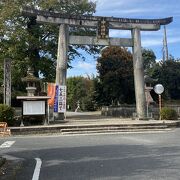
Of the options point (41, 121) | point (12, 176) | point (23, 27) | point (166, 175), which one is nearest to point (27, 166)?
point (12, 176)

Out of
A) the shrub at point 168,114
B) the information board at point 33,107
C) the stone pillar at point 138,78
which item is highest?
the stone pillar at point 138,78

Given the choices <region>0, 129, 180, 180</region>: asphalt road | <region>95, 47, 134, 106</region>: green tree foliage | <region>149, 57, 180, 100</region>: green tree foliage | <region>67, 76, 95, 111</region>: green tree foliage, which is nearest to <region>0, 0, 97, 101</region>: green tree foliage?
<region>95, 47, 134, 106</region>: green tree foliage

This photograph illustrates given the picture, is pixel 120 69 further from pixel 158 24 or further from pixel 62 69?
pixel 62 69

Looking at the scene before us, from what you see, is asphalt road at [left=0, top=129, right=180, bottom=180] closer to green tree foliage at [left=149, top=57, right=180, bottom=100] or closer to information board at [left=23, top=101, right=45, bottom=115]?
information board at [left=23, top=101, right=45, bottom=115]

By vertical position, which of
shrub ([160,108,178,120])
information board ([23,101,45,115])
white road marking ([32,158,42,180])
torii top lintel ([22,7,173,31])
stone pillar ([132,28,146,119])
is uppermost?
torii top lintel ([22,7,173,31])

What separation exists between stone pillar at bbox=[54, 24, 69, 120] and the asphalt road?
12.2m

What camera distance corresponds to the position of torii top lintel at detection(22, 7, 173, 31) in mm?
29344

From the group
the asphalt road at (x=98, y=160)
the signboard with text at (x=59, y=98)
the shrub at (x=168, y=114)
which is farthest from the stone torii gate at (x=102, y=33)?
the asphalt road at (x=98, y=160)

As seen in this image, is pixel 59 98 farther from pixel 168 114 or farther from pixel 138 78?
pixel 168 114

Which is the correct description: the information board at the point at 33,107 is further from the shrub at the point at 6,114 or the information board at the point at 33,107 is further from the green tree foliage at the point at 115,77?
the green tree foliage at the point at 115,77

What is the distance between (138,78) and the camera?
3131cm

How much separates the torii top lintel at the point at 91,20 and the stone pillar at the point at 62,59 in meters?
0.63

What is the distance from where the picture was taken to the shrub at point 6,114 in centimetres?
2484

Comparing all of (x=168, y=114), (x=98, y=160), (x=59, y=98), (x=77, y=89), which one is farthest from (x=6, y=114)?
(x=77, y=89)
